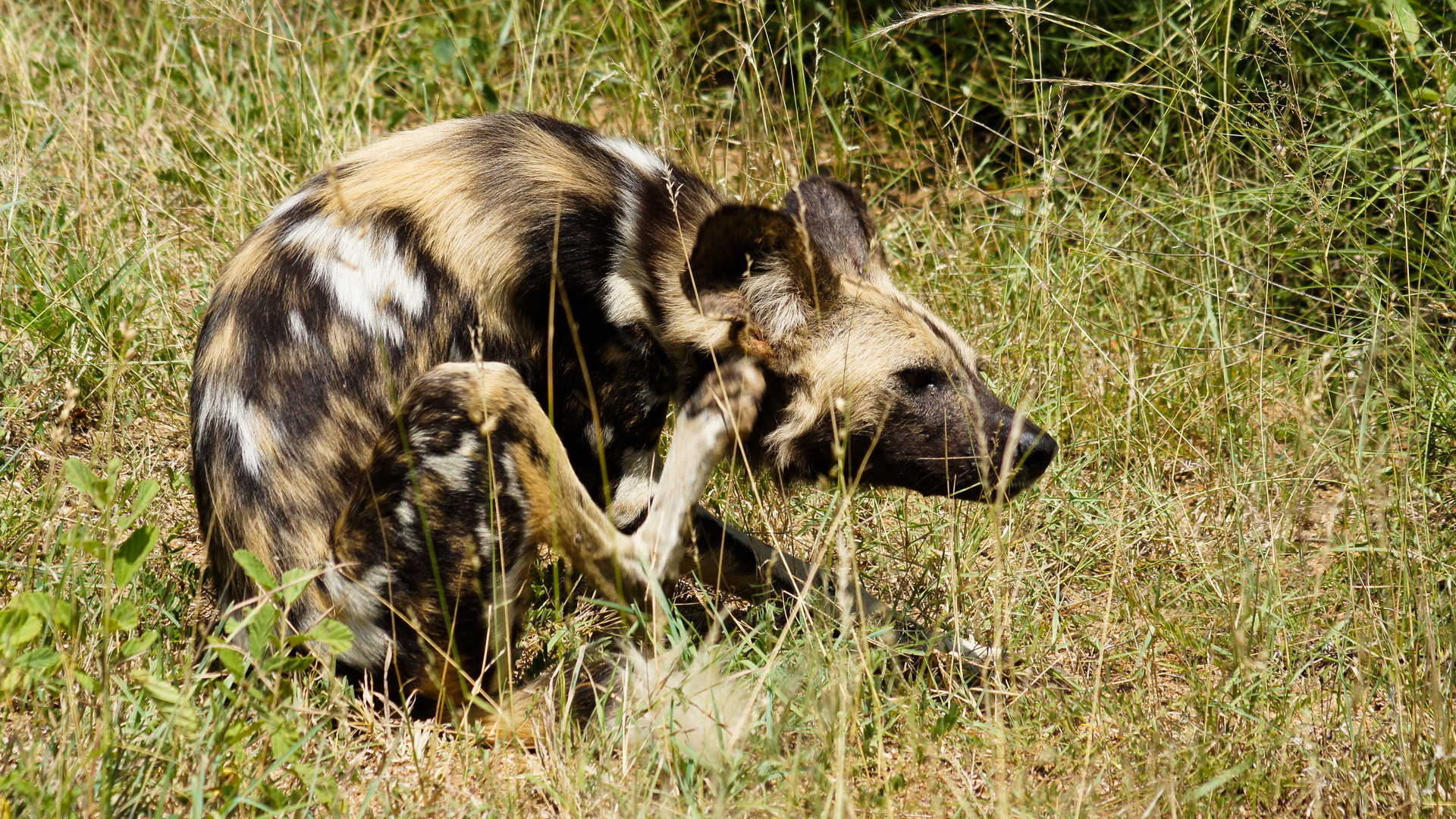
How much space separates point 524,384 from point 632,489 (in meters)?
0.49

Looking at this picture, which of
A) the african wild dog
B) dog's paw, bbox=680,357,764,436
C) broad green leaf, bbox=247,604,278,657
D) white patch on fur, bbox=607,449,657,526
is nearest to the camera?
broad green leaf, bbox=247,604,278,657

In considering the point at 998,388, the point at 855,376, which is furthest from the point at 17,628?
the point at 998,388

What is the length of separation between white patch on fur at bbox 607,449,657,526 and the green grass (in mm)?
355

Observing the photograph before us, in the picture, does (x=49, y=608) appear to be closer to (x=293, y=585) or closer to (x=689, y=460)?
(x=293, y=585)

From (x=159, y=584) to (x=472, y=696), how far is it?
3.19 ft

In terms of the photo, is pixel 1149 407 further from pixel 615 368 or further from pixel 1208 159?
pixel 615 368

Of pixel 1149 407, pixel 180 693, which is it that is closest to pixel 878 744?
pixel 180 693

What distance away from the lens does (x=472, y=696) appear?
2441mm

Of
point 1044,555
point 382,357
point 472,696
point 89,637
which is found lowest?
point 1044,555

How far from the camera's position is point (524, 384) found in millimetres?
2676

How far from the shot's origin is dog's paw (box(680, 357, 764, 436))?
2.90 meters

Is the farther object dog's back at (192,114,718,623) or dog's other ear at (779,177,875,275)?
dog's other ear at (779,177,875,275)

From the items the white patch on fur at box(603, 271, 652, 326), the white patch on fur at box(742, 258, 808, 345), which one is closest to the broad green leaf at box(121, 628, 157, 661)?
the white patch on fur at box(603, 271, 652, 326)

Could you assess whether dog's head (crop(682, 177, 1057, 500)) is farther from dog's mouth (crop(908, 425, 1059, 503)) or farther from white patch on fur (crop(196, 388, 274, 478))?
white patch on fur (crop(196, 388, 274, 478))
